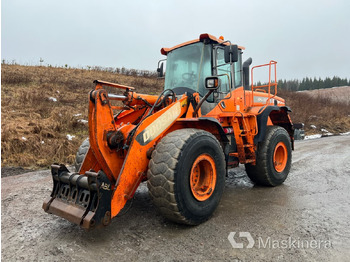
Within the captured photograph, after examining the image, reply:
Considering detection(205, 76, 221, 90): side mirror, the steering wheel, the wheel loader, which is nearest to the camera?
the wheel loader

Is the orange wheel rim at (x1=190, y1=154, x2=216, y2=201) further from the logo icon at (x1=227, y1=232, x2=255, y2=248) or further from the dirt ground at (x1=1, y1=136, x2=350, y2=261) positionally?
the logo icon at (x1=227, y1=232, x2=255, y2=248)

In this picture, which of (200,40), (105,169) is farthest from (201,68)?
(105,169)

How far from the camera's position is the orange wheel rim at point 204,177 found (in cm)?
354

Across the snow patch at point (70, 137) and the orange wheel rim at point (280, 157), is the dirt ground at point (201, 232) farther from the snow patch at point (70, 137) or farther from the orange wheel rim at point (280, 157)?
the snow patch at point (70, 137)

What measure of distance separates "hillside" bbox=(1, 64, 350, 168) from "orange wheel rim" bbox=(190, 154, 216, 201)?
15.2ft

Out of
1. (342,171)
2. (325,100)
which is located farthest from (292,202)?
(325,100)

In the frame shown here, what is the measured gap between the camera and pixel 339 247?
9.43 feet

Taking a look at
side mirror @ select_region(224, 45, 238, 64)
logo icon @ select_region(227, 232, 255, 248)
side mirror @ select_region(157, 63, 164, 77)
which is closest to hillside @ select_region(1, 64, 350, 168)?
side mirror @ select_region(157, 63, 164, 77)

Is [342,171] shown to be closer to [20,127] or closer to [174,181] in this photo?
[174,181]

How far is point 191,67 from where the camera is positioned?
4.53 meters

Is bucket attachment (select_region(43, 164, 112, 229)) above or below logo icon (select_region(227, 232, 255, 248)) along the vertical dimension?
above

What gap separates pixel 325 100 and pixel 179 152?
2702 cm

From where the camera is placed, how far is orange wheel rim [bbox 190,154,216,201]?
11.6 feet

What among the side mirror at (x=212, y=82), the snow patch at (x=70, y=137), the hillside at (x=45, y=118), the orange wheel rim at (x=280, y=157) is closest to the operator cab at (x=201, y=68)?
the side mirror at (x=212, y=82)
